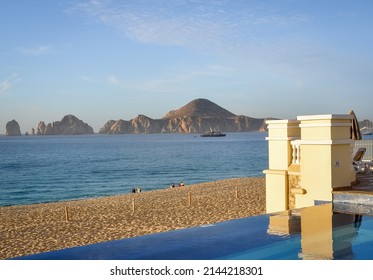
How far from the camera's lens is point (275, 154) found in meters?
10.8

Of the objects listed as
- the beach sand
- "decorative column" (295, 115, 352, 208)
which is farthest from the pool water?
the beach sand

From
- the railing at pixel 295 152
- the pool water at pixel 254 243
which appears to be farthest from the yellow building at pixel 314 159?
the pool water at pixel 254 243

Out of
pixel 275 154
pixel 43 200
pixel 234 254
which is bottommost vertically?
pixel 43 200

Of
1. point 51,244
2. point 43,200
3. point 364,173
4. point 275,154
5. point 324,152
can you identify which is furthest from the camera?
point 43,200

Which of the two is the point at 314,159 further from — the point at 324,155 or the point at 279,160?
the point at 279,160

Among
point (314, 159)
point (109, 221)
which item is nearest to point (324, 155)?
point (314, 159)

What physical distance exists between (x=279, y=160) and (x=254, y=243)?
179 inches

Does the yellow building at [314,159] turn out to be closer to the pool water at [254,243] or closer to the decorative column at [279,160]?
the decorative column at [279,160]

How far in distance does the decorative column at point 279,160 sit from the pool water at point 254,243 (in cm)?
248

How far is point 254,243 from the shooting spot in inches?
257
